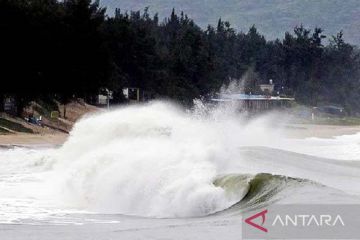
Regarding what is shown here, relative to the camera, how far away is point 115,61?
8306cm

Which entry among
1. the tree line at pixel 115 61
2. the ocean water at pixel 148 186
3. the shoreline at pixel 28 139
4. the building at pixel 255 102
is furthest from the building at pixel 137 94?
the ocean water at pixel 148 186

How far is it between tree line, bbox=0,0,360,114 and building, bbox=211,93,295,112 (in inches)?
211

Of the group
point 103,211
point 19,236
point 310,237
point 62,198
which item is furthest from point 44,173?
point 310,237

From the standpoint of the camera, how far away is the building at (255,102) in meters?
117

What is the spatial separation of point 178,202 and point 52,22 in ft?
132

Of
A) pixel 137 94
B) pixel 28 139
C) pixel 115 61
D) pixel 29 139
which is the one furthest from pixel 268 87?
pixel 28 139

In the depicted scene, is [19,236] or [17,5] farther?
[17,5]

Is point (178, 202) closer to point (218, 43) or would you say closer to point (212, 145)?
point (212, 145)

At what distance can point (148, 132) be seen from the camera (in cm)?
2847

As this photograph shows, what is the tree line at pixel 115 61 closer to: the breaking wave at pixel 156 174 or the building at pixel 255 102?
the building at pixel 255 102

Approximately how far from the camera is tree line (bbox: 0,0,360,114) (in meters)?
55.0

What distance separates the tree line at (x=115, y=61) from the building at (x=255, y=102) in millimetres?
5348

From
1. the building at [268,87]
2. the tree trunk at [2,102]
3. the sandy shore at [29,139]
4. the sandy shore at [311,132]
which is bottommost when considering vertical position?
the sandy shore at [311,132]

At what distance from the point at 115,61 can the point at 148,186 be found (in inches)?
2480
